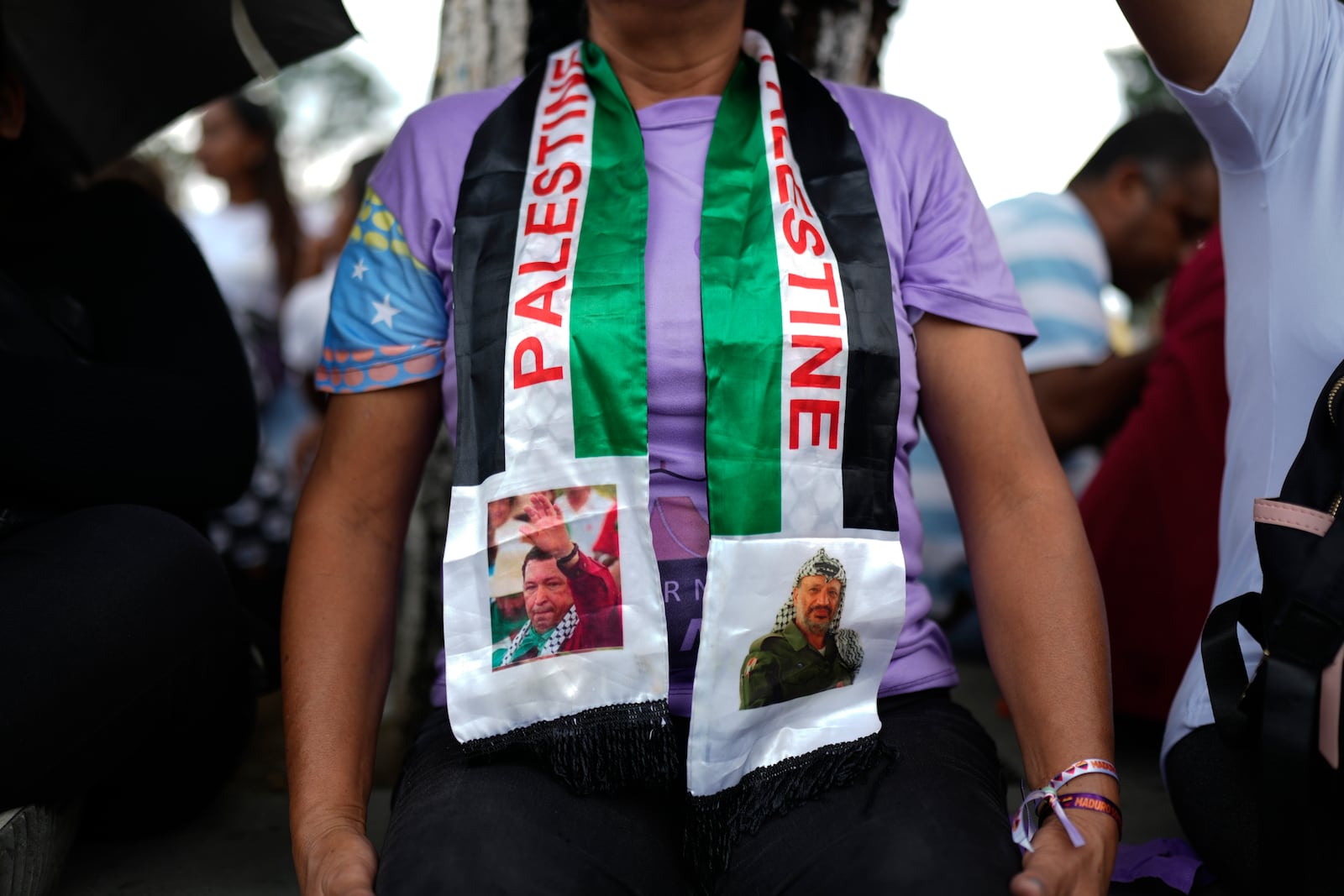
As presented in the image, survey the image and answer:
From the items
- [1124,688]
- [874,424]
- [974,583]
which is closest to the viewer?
[874,424]

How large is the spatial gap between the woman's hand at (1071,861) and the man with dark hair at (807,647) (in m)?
0.33

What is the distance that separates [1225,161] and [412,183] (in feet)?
4.20

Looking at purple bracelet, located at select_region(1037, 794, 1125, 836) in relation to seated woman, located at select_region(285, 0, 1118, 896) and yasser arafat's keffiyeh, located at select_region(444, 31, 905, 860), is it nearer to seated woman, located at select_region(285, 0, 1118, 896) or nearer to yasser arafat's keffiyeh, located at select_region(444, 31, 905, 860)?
seated woman, located at select_region(285, 0, 1118, 896)

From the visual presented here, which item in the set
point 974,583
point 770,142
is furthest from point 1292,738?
point 770,142

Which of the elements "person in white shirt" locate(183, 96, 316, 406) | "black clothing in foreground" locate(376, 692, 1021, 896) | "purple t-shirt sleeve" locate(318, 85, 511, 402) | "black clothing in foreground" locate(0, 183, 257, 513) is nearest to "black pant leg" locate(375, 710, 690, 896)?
"black clothing in foreground" locate(376, 692, 1021, 896)

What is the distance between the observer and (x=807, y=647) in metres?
1.66

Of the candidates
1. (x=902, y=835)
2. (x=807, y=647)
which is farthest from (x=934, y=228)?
(x=902, y=835)

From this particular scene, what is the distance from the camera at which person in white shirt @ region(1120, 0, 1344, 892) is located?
1.73 m

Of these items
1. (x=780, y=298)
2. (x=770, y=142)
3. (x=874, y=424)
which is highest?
(x=770, y=142)

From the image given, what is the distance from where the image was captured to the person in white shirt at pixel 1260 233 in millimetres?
1733

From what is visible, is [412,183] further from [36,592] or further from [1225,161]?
[1225,161]

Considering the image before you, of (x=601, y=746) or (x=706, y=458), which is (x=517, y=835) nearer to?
(x=601, y=746)

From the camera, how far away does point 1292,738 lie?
137 centimetres

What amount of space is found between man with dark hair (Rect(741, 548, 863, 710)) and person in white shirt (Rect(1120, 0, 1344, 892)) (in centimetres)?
57
